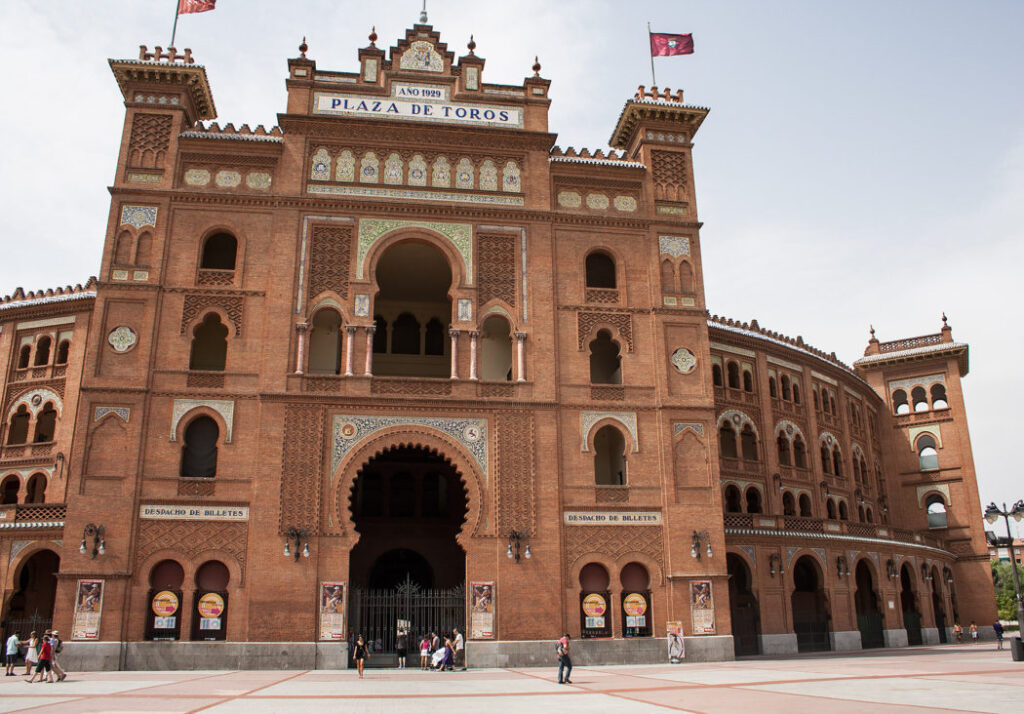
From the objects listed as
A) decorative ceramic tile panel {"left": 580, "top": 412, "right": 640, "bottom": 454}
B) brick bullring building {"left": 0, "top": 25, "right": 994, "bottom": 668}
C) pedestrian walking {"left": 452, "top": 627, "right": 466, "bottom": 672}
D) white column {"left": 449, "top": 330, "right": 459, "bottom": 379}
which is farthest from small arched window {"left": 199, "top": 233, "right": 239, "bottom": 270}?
pedestrian walking {"left": 452, "top": 627, "right": 466, "bottom": 672}

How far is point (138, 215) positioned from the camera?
28.2m

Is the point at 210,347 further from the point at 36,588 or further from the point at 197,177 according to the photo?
the point at 36,588

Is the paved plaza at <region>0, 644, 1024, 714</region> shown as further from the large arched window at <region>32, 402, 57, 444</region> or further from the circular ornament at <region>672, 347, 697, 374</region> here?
the large arched window at <region>32, 402, 57, 444</region>

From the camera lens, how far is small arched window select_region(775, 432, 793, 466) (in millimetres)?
40156

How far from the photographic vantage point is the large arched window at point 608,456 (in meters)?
30.2

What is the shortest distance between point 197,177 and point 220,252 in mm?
3001

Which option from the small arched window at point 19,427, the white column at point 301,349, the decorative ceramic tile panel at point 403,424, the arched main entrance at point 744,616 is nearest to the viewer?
the decorative ceramic tile panel at point 403,424

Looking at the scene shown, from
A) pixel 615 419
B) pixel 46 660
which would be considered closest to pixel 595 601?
pixel 615 419

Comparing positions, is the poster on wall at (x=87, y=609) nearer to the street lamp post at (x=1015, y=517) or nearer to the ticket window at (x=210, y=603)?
the ticket window at (x=210, y=603)

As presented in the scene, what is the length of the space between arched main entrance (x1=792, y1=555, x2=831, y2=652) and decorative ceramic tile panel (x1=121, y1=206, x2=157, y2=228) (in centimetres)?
2864

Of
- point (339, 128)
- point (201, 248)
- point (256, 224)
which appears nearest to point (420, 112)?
point (339, 128)

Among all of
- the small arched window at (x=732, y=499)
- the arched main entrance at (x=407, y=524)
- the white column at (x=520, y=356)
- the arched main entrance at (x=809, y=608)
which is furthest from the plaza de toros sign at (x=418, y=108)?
the arched main entrance at (x=809, y=608)

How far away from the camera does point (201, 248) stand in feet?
93.0

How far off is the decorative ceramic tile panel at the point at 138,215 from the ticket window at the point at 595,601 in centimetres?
1837
